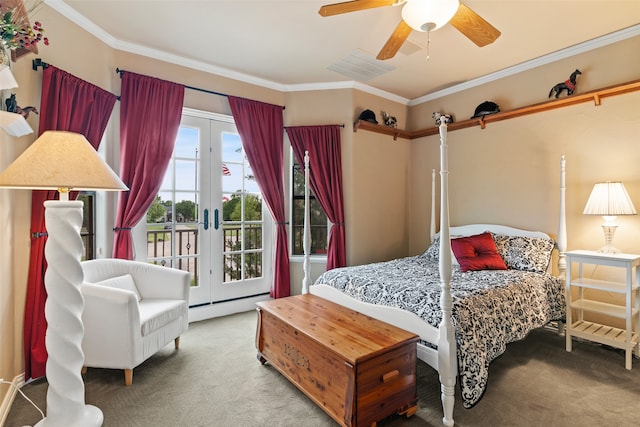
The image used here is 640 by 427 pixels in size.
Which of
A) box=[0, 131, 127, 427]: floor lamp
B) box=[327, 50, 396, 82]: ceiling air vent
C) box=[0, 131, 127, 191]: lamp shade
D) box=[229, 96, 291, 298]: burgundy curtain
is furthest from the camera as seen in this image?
box=[229, 96, 291, 298]: burgundy curtain

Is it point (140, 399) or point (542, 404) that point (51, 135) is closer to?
point (140, 399)

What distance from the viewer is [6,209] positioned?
2051 mm

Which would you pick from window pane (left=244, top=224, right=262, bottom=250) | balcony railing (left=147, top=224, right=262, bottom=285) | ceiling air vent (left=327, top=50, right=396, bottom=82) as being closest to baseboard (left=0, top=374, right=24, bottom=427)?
→ balcony railing (left=147, top=224, right=262, bottom=285)

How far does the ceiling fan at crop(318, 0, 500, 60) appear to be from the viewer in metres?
1.94

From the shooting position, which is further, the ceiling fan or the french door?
the french door

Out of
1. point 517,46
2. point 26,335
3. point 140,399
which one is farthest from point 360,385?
point 517,46

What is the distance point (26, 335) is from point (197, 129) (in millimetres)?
2339

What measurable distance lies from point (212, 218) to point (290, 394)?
217 centimetres

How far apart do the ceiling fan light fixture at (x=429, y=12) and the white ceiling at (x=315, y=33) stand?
2.00 feet

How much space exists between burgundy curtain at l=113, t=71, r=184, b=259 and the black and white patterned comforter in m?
1.88

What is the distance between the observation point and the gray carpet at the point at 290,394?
1.92 metres

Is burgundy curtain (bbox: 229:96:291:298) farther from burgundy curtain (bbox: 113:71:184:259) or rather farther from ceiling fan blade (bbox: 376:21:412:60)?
ceiling fan blade (bbox: 376:21:412:60)

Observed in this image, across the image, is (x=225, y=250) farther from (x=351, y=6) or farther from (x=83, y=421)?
(x=351, y=6)

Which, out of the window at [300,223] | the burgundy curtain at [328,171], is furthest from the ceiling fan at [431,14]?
the window at [300,223]
